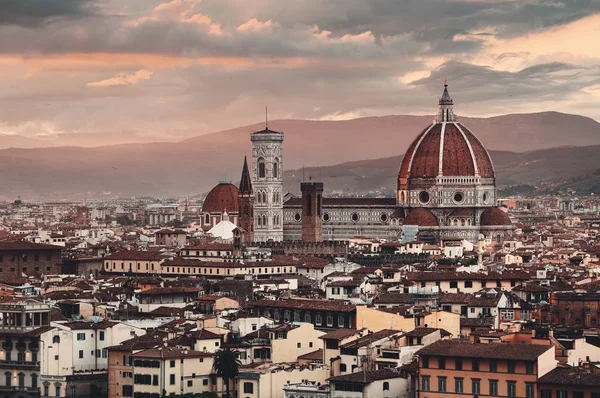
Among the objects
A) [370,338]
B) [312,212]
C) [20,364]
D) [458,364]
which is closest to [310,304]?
[370,338]

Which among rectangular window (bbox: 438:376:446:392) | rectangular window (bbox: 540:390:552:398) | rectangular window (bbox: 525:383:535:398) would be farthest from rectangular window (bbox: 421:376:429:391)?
rectangular window (bbox: 540:390:552:398)

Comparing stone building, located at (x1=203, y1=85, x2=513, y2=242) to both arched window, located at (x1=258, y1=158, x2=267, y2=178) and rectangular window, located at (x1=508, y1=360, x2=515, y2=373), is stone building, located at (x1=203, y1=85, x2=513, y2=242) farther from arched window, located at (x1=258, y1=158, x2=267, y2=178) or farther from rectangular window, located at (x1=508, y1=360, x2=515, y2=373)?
rectangular window, located at (x1=508, y1=360, x2=515, y2=373)

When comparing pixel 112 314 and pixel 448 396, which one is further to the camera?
pixel 112 314

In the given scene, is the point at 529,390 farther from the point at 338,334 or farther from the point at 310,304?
the point at 310,304

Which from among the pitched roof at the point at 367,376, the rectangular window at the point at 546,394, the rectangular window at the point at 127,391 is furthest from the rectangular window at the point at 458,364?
the rectangular window at the point at 127,391

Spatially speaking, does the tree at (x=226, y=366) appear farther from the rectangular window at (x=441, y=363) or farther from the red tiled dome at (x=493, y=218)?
the red tiled dome at (x=493, y=218)

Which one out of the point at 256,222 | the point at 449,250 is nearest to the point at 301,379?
the point at 449,250

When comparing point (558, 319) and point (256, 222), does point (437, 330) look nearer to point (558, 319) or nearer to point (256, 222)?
point (558, 319)
